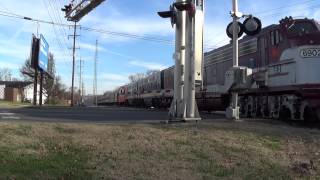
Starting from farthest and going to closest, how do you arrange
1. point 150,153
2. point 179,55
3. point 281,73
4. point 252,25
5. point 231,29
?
point 281,73, point 231,29, point 252,25, point 179,55, point 150,153

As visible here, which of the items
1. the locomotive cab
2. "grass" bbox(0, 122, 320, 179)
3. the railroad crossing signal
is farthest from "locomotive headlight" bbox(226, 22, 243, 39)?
"grass" bbox(0, 122, 320, 179)

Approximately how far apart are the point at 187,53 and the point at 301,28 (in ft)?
18.6

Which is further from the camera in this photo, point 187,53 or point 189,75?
point 187,53

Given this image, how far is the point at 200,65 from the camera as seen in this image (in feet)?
52.2

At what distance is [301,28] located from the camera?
1961cm

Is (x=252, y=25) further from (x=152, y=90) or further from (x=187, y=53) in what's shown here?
(x=152, y=90)

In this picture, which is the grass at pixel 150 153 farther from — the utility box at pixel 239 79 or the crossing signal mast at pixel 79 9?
the crossing signal mast at pixel 79 9

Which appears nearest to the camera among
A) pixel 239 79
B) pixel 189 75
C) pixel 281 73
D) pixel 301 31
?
pixel 189 75

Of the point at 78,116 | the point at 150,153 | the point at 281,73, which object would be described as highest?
the point at 281,73

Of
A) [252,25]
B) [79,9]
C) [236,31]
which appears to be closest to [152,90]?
[79,9]

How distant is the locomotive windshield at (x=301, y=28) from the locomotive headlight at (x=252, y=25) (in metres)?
2.37

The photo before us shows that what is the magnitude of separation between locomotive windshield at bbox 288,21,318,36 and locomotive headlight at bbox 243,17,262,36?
2370 mm

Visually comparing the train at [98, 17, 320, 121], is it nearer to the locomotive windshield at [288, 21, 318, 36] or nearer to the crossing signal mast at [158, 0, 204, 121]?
the locomotive windshield at [288, 21, 318, 36]

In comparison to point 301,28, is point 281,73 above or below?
below
